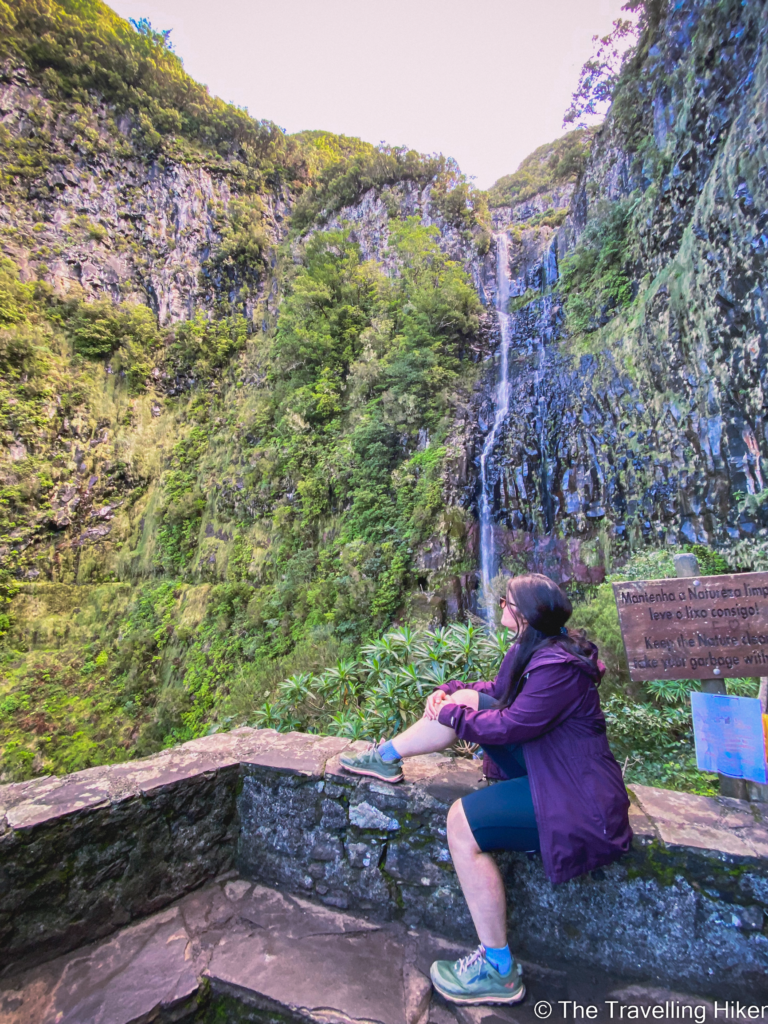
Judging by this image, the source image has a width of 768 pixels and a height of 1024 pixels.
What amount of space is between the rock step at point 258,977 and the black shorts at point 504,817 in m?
0.55

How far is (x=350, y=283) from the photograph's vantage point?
35.4 ft

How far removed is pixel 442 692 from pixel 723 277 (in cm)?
612

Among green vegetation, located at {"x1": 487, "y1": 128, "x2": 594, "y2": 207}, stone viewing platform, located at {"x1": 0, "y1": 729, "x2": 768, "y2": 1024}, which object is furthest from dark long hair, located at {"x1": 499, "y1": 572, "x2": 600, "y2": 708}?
green vegetation, located at {"x1": 487, "y1": 128, "x2": 594, "y2": 207}

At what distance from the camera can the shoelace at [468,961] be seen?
4.88 feet

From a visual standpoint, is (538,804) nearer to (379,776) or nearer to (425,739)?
(425,739)

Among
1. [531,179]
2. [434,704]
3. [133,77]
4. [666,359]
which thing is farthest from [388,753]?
[531,179]

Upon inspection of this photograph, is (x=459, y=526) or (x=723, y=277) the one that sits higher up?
(x=723, y=277)

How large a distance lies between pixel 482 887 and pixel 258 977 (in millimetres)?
950

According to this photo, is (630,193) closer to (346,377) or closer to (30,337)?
(346,377)

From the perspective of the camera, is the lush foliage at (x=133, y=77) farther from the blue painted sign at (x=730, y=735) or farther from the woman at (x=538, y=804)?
the blue painted sign at (x=730, y=735)

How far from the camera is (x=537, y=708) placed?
1463 mm

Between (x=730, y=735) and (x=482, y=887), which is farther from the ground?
(x=730, y=735)

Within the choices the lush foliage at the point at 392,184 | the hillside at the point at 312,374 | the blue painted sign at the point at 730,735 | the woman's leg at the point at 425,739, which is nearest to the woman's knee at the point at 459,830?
the woman's leg at the point at 425,739

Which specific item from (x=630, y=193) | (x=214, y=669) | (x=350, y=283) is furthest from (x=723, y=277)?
(x=214, y=669)
